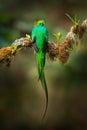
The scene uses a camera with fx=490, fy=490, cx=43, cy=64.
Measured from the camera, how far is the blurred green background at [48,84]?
594cm

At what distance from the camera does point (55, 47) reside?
2406mm

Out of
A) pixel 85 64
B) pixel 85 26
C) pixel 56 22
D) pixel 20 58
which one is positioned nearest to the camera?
pixel 85 26

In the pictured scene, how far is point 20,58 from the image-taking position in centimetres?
625

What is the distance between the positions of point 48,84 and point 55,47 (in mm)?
3694

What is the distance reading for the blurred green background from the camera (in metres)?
5.94

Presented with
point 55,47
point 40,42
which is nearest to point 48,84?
point 55,47

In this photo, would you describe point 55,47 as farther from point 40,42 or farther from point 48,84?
point 48,84

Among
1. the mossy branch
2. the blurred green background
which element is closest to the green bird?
the mossy branch

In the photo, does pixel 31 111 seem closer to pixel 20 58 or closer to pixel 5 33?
pixel 20 58

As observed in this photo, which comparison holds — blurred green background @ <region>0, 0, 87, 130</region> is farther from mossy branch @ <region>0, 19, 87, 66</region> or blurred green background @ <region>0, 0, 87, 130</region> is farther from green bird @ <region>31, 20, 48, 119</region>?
green bird @ <region>31, 20, 48, 119</region>

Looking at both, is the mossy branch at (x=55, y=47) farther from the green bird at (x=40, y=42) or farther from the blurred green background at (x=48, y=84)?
the blurred green background at (x=48, y=84)

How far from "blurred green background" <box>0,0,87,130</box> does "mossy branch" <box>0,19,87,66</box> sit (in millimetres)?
3057

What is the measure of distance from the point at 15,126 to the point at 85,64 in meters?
1.35

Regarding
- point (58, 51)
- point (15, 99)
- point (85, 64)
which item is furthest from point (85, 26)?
point (15, 99)
